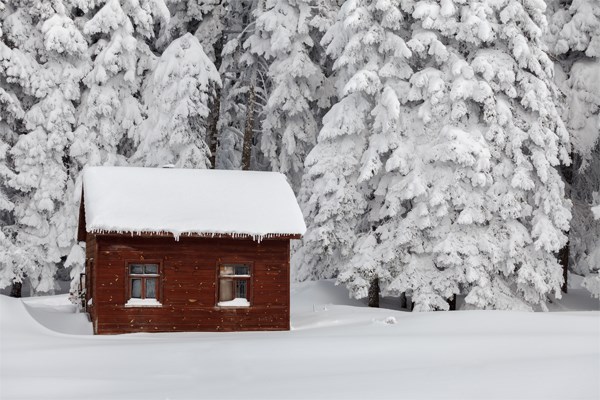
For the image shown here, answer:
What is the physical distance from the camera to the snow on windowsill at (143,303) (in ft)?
81.0

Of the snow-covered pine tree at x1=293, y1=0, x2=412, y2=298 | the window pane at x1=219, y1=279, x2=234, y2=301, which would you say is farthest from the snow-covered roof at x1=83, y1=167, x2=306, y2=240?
the snow-covered pine tree at x1=293, y1=0, x2=412, y2=298

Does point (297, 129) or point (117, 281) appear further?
point (297, 129)

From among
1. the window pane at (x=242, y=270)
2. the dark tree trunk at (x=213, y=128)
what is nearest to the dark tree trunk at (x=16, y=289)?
the dark tree trunk at (x=213, y=128)

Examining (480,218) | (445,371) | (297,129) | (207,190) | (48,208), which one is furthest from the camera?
(297,129)

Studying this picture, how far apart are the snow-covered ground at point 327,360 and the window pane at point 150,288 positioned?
1290 mm

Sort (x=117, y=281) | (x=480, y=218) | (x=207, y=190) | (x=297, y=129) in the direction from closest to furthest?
1. (x=117, y=281)
2. (x=207, y=190)
3. (x=480, y=218)
4. (x=297, y=129)

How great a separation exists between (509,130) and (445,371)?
57.0ft

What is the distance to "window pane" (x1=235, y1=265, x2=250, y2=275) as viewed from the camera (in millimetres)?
25609

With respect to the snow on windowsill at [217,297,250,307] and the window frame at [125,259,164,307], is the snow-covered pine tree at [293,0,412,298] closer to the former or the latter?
the snow on windowsill at [217,297,250,307]

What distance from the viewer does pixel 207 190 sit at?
88.3ft

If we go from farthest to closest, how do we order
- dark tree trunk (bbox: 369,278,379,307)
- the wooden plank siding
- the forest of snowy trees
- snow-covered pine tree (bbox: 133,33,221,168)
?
1. snow-covered pine tree (bbox: 133,33,221,168)
2. dark tree trunk (bbox: 369,278,379,307)
3. the forest of snowy trees
4. the wooden plank siding

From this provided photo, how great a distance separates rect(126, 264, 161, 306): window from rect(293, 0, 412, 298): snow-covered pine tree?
8.06 m

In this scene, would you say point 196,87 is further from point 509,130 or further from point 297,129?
point 509,130

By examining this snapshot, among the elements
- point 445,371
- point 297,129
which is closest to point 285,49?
point 297,129
